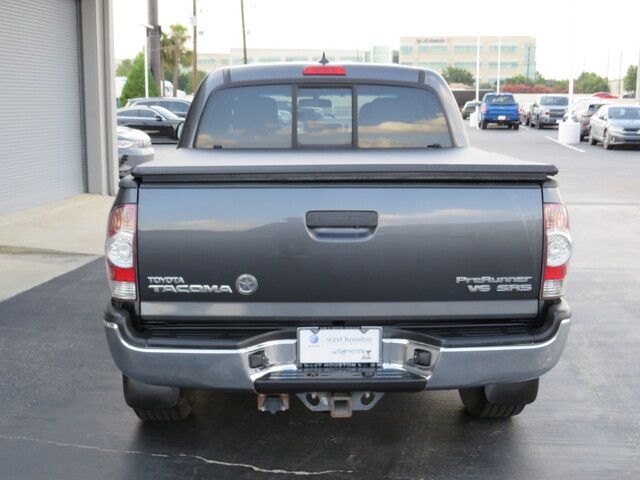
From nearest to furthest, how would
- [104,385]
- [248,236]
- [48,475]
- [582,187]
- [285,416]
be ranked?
[248,236]
[48,475]
[285,416]
[104,385]
[582,187]

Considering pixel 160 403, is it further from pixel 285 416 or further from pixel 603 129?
pixel 603 129

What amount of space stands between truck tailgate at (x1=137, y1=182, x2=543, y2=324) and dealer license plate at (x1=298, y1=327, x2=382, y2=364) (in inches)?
3.1

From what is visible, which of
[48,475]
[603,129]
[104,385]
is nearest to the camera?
[48,475]

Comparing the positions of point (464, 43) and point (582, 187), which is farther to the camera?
point (464, 43)

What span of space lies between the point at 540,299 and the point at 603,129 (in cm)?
2948

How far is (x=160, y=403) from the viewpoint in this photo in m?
4.72

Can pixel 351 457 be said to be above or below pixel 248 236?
below

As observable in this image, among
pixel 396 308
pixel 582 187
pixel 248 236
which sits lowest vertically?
pixel 582 187

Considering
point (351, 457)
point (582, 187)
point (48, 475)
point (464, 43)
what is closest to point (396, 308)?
point (351, 457)

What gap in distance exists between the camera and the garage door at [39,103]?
13.9 meters

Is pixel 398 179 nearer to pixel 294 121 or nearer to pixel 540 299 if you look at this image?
pixel 540 299

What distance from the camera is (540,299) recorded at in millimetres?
4094

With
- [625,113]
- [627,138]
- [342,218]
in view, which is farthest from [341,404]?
[625,113]

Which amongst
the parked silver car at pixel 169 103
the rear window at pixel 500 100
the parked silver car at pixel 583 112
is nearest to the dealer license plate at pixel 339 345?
the parked silver car at pixel 169 103
